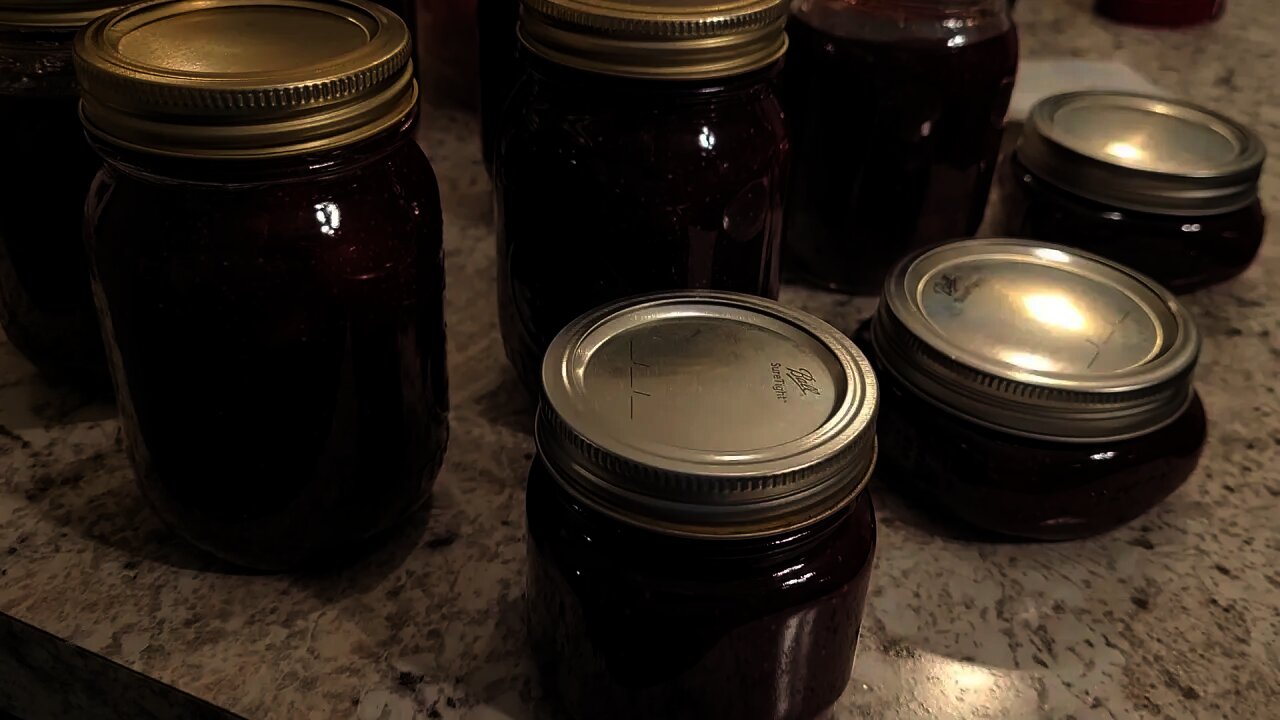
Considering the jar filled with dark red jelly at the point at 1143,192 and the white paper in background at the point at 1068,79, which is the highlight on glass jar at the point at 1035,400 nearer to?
the jar filled with dark red jelly at the point at 1143,192

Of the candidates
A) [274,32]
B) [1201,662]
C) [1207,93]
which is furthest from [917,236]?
[1207,93]

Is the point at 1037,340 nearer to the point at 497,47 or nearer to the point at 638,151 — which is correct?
the point at 638,151

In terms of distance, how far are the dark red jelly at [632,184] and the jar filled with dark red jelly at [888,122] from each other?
0.50 ft

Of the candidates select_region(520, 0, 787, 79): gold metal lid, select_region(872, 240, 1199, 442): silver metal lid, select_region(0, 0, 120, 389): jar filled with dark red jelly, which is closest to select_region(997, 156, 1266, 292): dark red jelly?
select_region(872, 240, 1199, 442): silver metal lid

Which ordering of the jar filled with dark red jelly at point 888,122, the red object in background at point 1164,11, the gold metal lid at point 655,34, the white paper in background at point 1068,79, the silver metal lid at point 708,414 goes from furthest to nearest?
the red object in background at point 1164,11 < the white paper in background at point 1068,79 < the jar filled with dark red jelly at point 888,122 < the gold metal lid at point 655,34 < the silver metal lid at point 708,414

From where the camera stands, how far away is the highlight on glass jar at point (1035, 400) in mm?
556

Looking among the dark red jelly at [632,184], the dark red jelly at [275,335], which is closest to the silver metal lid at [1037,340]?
the dark red jelly at [632,184]

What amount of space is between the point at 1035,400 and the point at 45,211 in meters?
0.53

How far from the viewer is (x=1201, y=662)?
52cm

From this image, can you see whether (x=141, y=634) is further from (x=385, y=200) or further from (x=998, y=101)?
(x=998, y=101)

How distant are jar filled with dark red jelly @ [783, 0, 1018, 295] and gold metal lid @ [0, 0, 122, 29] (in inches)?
17.0

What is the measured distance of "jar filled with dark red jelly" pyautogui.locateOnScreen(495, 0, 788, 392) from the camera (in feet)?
1.69

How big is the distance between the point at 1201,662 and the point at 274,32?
1.74 feet

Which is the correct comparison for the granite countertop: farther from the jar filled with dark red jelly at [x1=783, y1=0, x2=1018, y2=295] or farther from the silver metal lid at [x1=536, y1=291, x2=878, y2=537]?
the jar filled with dark red jelly at [x1=783, y1=0, x2=1018, y2=295]
